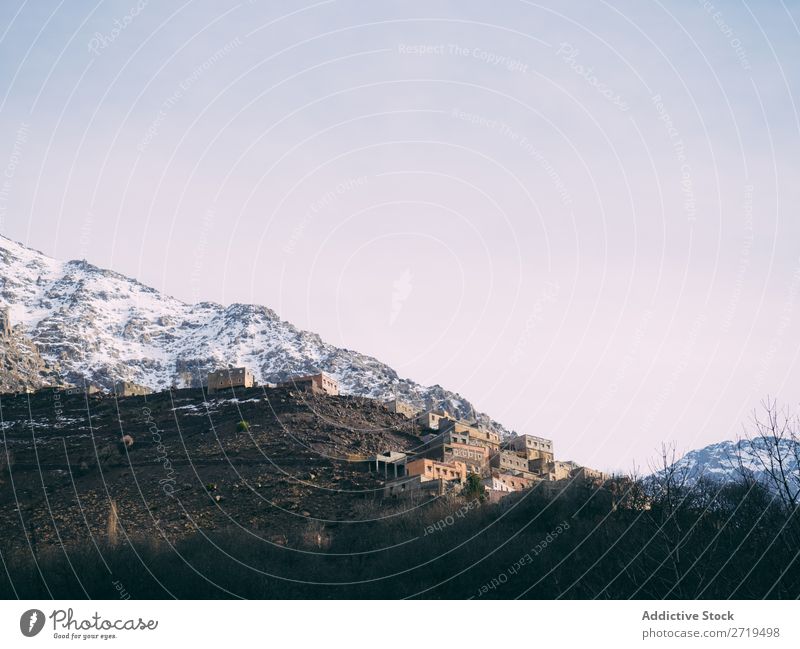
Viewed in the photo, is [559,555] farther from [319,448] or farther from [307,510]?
[319,448]

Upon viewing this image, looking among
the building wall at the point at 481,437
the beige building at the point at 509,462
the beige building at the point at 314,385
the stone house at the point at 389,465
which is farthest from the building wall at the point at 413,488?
the beige building at the point at 314,385

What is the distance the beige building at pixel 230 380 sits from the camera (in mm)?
115625

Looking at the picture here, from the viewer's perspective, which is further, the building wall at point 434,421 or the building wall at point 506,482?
the building wall at point 434,421

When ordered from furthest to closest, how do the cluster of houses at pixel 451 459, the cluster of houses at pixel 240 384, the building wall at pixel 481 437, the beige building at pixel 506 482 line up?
the cluster of houses at pixel 240 384
the building wall at pixel 481 437
the beige building at pixel 506 482
the cluster of houses at pixel 451 459

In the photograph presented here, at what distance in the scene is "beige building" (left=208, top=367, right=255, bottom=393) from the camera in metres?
116

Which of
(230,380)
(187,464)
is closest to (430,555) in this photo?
(187,464)

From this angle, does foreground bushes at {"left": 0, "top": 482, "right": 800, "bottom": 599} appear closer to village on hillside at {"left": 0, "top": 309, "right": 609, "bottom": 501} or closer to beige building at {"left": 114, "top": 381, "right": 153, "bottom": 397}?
village on hillside at {"left": 0, "top": 309, "right": 609, "bottom": 501}

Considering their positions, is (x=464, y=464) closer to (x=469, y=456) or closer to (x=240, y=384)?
(x=469, y=456)

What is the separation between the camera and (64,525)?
260 ft

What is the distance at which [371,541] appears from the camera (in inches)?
2970

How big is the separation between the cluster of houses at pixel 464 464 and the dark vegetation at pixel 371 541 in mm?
2292

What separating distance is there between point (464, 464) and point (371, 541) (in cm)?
2274

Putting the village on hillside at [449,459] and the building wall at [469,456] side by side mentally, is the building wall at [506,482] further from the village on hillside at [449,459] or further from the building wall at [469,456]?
the building wall at [469,456]
